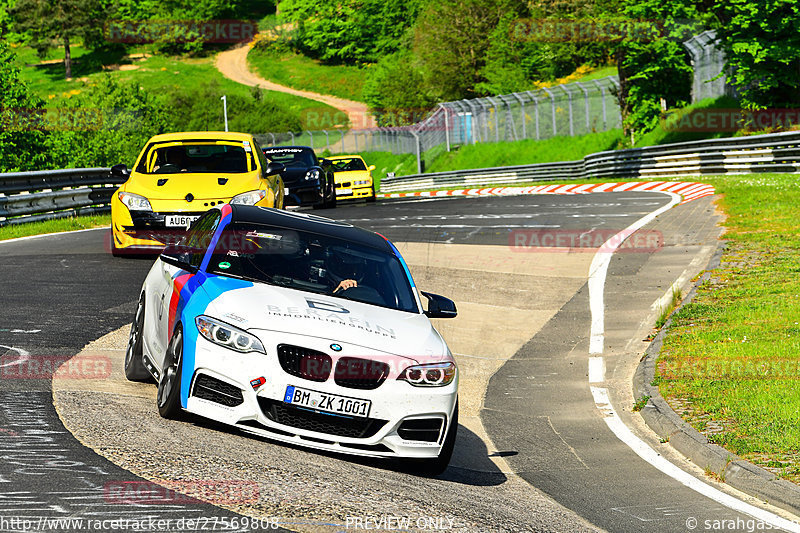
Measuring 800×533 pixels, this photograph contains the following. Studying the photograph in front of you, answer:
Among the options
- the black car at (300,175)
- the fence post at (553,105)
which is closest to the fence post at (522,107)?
the fence post at (553,105)

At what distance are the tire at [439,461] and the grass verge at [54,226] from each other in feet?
47.1

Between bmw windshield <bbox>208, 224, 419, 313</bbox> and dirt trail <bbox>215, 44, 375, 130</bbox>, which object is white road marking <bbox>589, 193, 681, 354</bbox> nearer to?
bmw windshield <bbox>208, 224, 419, 313</bbox>

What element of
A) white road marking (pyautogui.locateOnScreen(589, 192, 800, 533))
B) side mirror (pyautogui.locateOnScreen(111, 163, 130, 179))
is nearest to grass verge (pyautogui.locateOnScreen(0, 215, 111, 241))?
side mirror (pyautogui.locateOnScreen(111, 163, 130, 179))

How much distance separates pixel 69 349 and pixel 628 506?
519 centimetres

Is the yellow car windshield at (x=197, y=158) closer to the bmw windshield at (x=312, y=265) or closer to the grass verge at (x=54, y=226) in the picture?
the grass verge at (x=54, y=226)

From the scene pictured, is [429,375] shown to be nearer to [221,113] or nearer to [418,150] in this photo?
[418,150]

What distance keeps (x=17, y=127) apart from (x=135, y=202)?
3365 centimetres

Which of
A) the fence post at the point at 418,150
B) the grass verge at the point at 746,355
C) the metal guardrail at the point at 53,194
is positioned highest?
the metal guardrail at the point at 53,194

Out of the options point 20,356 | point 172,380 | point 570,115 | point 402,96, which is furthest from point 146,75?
point 172,380

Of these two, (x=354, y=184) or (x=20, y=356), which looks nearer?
(x=20, y=356)

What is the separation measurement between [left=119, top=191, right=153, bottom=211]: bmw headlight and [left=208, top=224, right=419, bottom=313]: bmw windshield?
6.41m

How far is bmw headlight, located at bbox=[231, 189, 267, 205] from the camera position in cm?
1377

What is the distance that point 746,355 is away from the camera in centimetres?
999

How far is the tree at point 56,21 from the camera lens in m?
138
